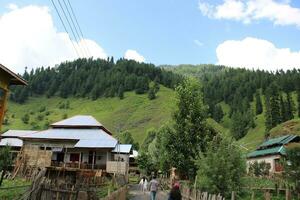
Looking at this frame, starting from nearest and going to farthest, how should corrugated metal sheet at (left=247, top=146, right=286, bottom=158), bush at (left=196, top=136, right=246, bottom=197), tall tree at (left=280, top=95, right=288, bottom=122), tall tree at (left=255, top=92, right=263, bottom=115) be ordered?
bush at (left=196, top=136, right=246, bottom=197) → corrugated metal sheet at (left=247, top=146, right=286, bottom=158) → tall tree at (left=280, top=95, right=288, bottom=122) → tall tree at (left=255, top=92, right=263, bottom=115)

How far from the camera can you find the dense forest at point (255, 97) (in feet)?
417

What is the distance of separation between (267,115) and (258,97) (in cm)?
3321

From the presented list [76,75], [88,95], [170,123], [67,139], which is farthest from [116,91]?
[170,123]

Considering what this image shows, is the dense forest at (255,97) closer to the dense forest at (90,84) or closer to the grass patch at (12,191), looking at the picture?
the dense forest at (90,84)

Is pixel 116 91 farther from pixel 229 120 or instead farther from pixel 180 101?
pixel 180 101

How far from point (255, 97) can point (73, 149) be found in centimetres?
12754

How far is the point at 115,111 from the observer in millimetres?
157375

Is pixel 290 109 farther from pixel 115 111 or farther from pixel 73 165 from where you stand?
pixel 73 165

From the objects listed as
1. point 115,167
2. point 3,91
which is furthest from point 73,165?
point 3,91

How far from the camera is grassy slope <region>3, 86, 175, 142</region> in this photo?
142250mm

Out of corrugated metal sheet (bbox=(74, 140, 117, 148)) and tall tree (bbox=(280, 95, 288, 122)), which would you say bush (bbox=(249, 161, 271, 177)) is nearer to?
corrugated metal sheet (bbox=(74, 140, 117, 148))

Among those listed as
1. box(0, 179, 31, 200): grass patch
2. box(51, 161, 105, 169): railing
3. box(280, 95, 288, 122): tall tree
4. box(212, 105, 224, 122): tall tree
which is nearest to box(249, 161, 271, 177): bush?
box(51, 161, 105, 169): railing

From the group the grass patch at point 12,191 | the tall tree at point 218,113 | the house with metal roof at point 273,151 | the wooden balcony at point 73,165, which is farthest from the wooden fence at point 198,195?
the tall tree at point 218,113

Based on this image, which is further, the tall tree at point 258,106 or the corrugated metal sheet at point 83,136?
the tall tree at point 258,106
